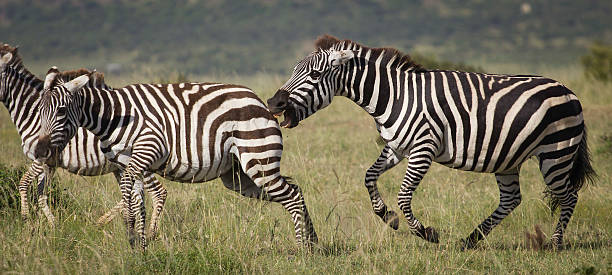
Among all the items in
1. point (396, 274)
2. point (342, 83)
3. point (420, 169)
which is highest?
point (342, 83)

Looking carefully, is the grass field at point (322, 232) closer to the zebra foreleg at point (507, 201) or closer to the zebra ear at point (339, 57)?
the zebra foreleg at point (507, 201)

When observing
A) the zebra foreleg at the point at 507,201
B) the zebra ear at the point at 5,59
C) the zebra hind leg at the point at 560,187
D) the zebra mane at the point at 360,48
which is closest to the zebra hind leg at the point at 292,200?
the zebra mane at the point at 360,48

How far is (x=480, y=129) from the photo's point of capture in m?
6.37

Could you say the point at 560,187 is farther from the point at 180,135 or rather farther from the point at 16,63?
the point at 16,63

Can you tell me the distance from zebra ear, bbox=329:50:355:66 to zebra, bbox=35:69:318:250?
82 centimetres

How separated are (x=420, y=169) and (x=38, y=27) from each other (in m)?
89.5

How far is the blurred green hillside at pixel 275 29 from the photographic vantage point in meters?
73.3

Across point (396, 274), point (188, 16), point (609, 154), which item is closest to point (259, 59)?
point (188, 16)

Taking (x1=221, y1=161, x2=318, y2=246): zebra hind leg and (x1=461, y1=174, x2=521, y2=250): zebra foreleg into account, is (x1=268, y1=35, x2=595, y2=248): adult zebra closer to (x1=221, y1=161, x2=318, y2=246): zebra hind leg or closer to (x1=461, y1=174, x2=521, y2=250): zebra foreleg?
(x1=461, y1=174, x2=521, y2=250): zebra foreleg

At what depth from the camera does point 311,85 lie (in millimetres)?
6414

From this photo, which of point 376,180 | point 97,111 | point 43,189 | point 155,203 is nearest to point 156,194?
point 155,203

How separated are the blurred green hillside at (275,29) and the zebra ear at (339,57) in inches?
2299

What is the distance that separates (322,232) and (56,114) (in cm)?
301

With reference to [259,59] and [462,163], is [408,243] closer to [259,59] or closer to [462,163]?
[462,163]
